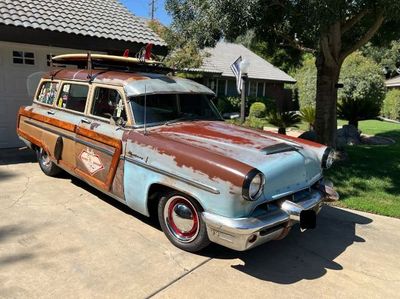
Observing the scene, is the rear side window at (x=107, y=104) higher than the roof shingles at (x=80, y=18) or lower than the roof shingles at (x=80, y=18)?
lower

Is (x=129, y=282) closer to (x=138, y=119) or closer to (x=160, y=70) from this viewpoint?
(x=138, y=119)

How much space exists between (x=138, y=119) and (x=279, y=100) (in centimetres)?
2900

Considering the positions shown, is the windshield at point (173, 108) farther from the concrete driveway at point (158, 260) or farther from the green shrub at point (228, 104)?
the green shrub at point (228, 104)

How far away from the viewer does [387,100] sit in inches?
1075

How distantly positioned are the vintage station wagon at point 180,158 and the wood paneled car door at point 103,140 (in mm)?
13

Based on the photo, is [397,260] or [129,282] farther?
[397,260]

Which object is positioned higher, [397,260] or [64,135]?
[64,135]

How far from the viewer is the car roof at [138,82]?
4.93 metres

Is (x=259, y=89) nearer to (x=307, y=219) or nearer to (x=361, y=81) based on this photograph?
(x=361, y=81)

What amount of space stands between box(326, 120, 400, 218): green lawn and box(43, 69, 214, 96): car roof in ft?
9.87

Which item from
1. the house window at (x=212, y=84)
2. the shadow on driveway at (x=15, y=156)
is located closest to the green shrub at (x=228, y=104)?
the house window at (x=212, y=84)

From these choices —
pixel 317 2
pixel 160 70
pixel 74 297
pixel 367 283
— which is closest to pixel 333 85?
pixel 317 2

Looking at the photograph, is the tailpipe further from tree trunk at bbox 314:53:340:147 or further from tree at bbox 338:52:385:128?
tree at bbox 338:52:385:128

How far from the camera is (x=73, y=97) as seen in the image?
588 centimetres
